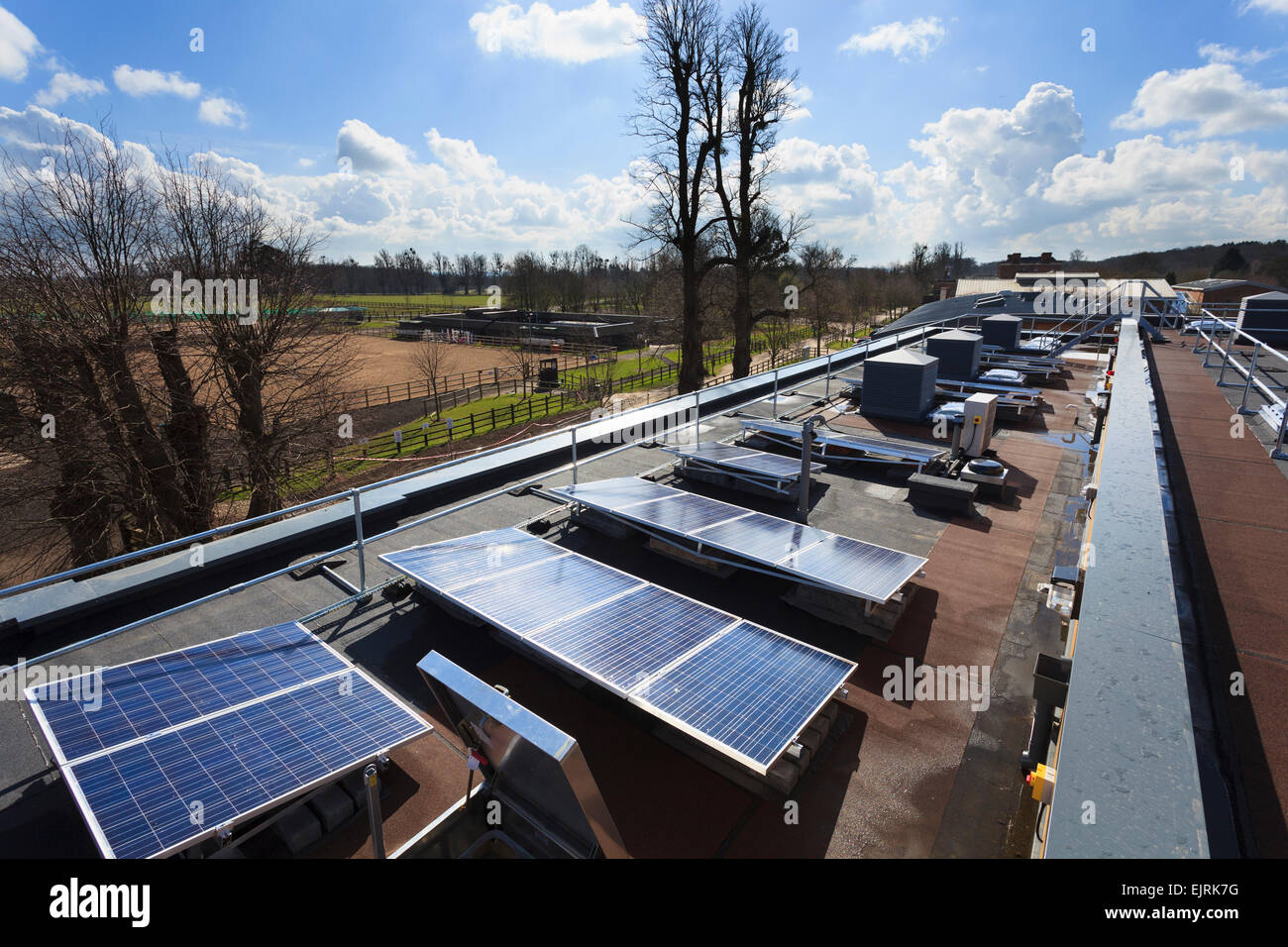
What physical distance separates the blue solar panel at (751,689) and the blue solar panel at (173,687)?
3.03 m

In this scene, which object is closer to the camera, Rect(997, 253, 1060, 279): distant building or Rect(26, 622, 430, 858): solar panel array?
Rect(26, 622, 430, 858): solar panel array

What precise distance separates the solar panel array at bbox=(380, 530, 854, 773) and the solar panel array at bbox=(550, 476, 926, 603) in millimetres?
1308

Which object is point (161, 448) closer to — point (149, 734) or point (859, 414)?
point (149, 734)

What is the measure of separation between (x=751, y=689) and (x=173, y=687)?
4609 millimetres

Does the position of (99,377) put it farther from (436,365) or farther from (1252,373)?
(436,365)

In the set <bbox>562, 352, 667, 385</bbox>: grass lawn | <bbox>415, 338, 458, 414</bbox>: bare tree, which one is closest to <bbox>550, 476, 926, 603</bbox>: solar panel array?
<bbox>415, 338, 458, 414</bbox>: bare tree

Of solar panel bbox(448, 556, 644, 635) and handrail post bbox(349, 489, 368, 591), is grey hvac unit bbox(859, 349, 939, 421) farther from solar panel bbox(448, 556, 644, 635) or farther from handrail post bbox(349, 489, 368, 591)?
handrail post bbox(349, 489, 368, 591)

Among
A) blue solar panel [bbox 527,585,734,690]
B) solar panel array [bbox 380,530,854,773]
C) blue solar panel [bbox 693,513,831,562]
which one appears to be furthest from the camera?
blue solar panel [bbox 693,513,831,562]

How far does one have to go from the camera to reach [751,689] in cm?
471

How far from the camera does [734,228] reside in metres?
26.2

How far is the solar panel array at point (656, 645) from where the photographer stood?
4348 millimetres

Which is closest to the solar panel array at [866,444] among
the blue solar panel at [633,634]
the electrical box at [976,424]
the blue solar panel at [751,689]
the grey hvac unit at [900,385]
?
the electrical box at [976,424]

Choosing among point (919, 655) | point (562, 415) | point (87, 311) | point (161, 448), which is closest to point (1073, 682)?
point (919, 655)

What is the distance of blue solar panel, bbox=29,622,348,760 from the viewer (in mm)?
4066
